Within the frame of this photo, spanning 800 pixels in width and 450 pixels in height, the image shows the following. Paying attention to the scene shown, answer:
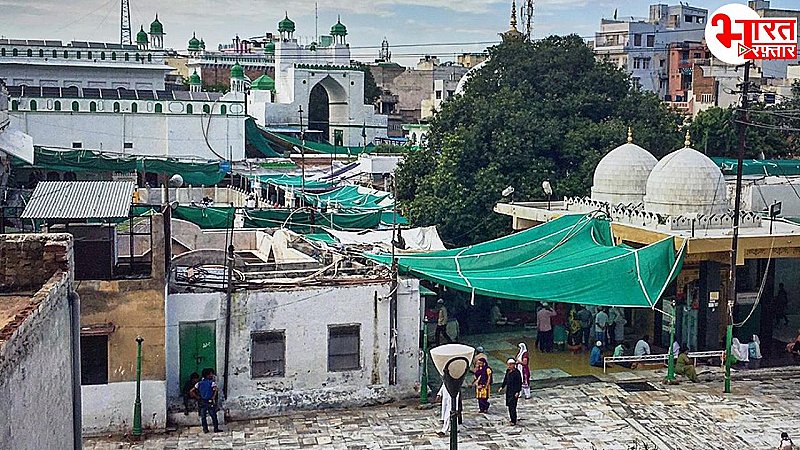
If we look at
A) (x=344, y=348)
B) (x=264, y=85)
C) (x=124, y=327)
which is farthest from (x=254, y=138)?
(x=124, y=327)

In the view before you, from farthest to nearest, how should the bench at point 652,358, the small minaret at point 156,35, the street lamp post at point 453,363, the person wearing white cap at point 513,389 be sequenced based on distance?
1. the small minaret at point 156,35
2. the bench at point 652,358
3. the person wearing white cap at point 513,389
4. the street lamp post at point 453,363

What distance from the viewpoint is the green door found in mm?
16297

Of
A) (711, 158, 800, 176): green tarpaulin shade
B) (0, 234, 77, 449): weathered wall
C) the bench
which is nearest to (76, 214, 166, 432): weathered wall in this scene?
(0, 234, 77, 449): weathered wall

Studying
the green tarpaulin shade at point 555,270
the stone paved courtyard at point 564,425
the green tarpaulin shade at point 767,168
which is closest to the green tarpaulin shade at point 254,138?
the green tarpaulin shade at point 767,168

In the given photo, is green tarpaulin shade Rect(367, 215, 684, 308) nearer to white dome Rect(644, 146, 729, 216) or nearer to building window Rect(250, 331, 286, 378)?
white dome Rect(644, 146, 729, 216)

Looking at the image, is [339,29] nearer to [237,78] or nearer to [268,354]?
[237,78]

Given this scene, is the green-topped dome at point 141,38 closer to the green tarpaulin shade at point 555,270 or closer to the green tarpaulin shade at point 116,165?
the green tarpaulin shade at point 116,165

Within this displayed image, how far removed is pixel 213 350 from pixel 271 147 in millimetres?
35950

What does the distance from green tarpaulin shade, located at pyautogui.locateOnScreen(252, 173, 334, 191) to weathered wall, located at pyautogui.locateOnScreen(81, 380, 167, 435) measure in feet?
61.6

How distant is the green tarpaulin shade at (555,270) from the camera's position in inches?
698

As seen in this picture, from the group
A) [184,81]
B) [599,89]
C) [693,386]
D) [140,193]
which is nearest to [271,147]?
[140,193]

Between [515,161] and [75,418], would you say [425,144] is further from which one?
[75,418]

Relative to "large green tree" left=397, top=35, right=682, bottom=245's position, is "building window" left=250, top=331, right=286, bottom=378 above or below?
below
